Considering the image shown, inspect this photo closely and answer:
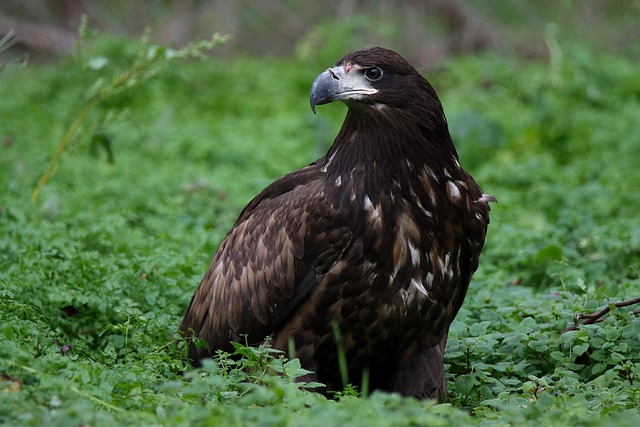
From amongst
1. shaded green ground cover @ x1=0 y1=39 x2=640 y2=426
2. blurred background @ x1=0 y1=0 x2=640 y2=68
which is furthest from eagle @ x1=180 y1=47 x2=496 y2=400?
blurred background @ x1=0 y1=0 x2=640 y2=68

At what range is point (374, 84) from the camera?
15.3 ft

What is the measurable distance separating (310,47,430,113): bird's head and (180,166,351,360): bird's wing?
0.40 metres

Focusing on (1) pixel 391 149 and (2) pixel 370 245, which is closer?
(2) pixel 370 245

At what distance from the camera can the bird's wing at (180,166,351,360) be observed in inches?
179

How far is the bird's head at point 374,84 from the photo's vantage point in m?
4.64

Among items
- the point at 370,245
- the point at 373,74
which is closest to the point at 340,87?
the point at 373,74

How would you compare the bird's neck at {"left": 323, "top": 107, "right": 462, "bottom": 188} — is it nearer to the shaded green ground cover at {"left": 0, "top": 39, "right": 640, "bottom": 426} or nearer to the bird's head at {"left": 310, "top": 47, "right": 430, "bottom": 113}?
the bird's head at {"left": 310, "top": 47, "right": 430, "bottom": 113}

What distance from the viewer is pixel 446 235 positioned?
15.3 feet

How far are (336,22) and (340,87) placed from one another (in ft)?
26.5

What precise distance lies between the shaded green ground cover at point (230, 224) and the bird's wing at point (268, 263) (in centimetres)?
27

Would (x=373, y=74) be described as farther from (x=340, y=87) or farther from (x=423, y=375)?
(x=423, y=375)

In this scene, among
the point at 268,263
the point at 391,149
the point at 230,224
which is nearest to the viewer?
the point at 391,149

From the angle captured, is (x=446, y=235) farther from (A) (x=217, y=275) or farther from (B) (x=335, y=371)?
(A) (x=217, y=275)

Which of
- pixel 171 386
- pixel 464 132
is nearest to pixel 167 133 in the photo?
pixel 464 132
